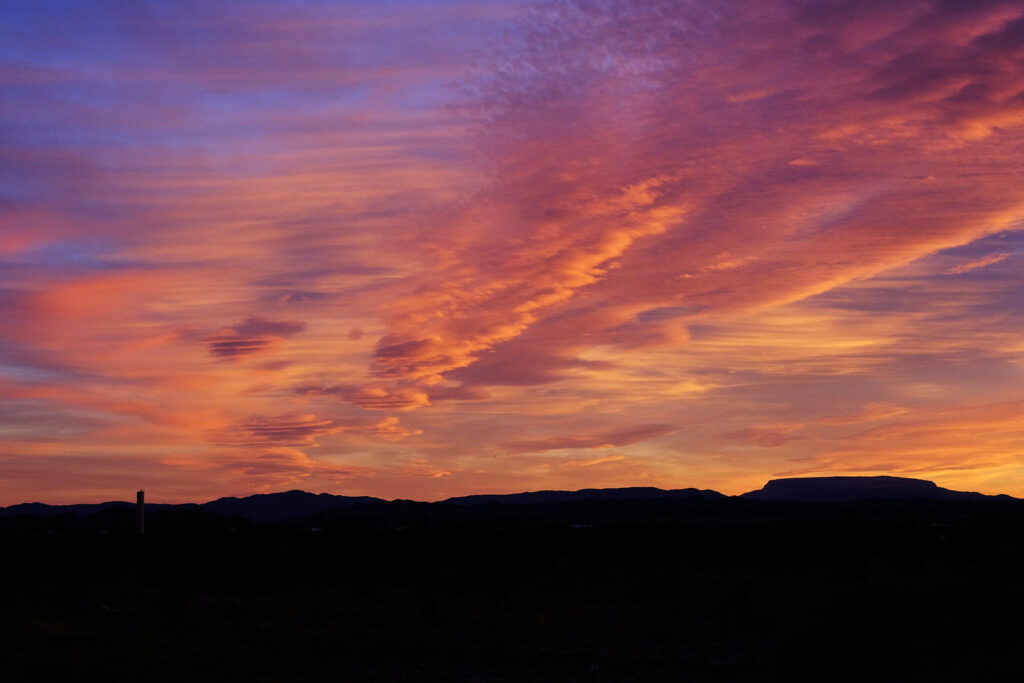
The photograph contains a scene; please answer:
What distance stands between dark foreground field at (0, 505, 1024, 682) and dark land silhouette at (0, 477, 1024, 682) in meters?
0.07

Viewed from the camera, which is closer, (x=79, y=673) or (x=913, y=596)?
(x=79, y=673)

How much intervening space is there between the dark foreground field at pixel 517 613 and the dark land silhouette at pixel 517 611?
0.07 meters

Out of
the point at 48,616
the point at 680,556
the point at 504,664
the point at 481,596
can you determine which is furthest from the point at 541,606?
the point at 680,556

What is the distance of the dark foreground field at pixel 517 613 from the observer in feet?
51.9

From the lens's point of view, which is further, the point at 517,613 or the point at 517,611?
the point at 517,611

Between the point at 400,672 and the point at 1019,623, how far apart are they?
37.9 ft

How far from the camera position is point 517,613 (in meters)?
23.3

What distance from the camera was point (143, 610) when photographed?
25641 mm

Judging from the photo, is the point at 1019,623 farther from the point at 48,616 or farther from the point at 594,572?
the point at 48,616

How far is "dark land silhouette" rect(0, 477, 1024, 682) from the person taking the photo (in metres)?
15.9

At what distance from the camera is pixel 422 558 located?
38.5m

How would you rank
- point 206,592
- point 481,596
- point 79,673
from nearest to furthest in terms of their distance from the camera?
point 79,673 → point 481,596 → point 206,592

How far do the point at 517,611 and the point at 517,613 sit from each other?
1.51 feet

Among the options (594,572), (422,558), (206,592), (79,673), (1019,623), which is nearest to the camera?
(79,673)
